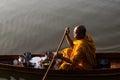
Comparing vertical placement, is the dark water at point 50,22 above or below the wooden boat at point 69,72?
above

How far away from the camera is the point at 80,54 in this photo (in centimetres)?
798

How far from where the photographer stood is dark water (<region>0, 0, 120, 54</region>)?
37.6 ft

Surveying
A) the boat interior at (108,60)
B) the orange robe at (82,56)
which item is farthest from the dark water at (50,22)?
the orange robe at (82,56)

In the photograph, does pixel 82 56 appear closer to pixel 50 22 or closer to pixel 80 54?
pixel 80 54

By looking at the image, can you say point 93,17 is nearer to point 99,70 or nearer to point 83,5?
point 83,5

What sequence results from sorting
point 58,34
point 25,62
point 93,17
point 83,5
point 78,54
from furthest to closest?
1. point 83,5
2. point 93,17
3. point 58,34
4. point 25,62
5. point 78,54

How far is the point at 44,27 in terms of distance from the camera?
12.6 metres

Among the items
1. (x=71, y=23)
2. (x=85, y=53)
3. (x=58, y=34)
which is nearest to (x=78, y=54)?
(x=85, y=53)

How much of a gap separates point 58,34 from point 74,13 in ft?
6.21

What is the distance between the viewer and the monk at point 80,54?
797 centimetres

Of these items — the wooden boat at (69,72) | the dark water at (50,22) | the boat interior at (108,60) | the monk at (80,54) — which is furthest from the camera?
the dark water at (50,22)

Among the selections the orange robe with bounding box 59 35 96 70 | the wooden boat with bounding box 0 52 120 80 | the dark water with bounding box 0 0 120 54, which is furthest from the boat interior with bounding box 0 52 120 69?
the dark water with bounding box 0 0 120 54

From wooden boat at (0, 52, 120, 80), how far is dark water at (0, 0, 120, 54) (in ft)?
6.23

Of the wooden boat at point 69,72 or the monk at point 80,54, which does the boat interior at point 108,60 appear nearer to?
the wooden boat at point 69,72
